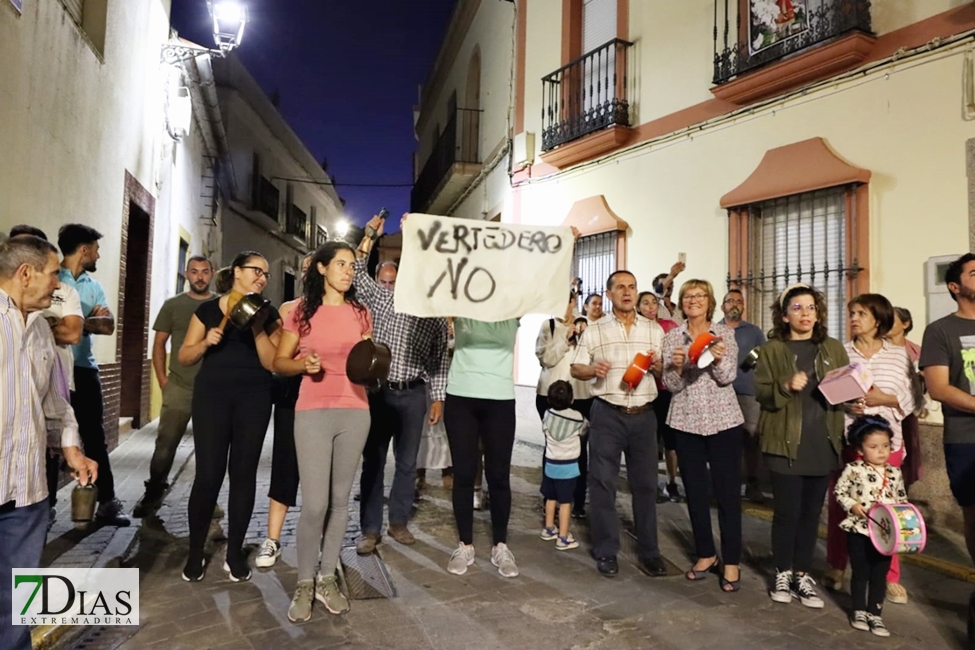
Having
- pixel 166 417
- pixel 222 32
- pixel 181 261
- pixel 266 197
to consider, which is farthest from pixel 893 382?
pixel 266 197

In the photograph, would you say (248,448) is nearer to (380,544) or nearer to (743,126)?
(380,544)

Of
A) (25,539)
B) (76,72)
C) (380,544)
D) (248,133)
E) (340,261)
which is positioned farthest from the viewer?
(248,133)

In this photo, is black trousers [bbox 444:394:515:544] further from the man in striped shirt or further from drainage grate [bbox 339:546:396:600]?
the man in striped shirt

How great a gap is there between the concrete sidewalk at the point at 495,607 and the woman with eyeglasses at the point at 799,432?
0.27 meters

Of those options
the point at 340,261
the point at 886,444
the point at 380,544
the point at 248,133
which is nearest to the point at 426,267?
the point at 340,261

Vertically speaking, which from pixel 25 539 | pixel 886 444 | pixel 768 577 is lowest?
pixel 768 577

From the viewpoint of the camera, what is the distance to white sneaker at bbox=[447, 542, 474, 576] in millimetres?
4164

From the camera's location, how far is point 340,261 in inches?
139

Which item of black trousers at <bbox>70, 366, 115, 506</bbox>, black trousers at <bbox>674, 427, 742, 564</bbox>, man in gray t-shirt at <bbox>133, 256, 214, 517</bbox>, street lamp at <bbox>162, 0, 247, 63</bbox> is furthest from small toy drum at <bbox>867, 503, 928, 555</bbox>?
street lamp at <bbox>162, 0, 247, 63</bbox>

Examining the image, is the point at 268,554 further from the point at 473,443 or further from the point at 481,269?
the point at 481,269

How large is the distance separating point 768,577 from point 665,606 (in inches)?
37.6

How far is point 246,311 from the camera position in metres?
3.45

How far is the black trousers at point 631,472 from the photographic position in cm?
429

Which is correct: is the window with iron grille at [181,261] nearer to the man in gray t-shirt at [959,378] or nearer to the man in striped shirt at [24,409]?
the man in striped shirt at [24,409]
